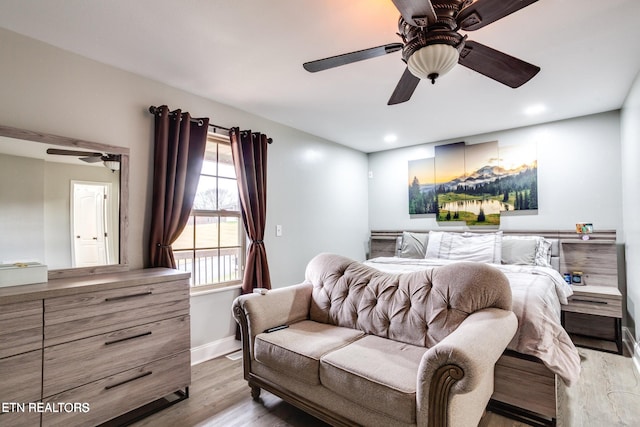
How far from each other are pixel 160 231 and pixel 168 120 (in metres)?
0.92

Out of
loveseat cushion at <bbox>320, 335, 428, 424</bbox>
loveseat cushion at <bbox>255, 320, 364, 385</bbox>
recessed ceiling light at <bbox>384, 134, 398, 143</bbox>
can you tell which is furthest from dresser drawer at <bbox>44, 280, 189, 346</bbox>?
recessed ceiling light at <bbox>384, 134, 398, 143</bbox>

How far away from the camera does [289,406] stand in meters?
2.12

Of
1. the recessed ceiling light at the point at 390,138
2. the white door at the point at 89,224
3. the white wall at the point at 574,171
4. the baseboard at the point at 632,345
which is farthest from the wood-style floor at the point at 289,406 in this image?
the recessed ceiling light at the point at 390,138

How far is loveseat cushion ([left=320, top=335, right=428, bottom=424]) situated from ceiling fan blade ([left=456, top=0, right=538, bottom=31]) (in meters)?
1.68

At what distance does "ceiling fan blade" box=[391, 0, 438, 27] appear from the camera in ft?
3.95

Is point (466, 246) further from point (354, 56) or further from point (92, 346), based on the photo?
point (92, 346)

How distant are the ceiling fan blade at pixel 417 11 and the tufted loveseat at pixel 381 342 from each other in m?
1.34

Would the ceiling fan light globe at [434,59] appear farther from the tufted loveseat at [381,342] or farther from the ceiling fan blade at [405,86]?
the tufted loveseat at [381,342]

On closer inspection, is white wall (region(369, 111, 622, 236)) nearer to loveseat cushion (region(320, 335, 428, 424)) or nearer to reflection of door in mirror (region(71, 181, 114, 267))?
loveseat cushion (region(320, 335, 428, 424))

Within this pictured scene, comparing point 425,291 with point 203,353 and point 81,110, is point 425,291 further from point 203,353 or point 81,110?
point 81,110

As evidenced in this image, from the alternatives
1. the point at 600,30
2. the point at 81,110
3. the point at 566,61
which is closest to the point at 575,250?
the point at 566,61

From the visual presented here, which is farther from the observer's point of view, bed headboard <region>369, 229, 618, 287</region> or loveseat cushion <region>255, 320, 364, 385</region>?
A: bed headboard <region>369, 229, 618, 287</region>

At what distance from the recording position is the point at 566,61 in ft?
7.55

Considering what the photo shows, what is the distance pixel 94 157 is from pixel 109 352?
135cm
